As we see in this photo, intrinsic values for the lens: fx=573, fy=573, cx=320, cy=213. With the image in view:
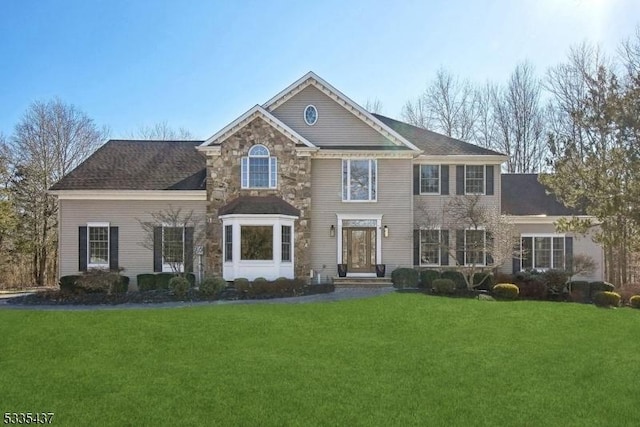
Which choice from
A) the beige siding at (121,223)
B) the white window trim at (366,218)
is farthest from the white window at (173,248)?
the white window trim at (366,218)

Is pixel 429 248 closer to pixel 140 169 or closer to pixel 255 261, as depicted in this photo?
pixel 255 261

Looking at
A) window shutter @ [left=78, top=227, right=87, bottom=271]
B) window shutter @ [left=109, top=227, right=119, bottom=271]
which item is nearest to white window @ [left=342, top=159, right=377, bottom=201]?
window shutter @ [left=109, top=227, right=119, bottom=271]

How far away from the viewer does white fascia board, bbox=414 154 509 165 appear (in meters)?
24.2

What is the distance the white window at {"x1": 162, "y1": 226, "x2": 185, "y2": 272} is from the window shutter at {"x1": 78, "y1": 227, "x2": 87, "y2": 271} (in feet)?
10.9

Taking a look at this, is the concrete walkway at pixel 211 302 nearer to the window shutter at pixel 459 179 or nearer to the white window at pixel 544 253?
the window shutter at pixel 459 179

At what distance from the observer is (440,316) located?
1457 centimetres

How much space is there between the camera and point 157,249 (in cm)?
2369

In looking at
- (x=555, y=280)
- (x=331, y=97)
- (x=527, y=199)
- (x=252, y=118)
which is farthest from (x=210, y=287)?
(x=527, y=199)

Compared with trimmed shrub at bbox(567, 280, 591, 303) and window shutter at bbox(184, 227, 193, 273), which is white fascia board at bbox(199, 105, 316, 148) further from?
trimmed shrub at bbox(567, 280, 591, 303)

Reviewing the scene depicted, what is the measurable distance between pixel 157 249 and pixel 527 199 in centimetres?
1697

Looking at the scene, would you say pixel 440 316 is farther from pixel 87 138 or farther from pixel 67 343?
pixel 87 138

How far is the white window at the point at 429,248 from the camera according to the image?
24219mm

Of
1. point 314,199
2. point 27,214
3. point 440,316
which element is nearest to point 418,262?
point 314,199

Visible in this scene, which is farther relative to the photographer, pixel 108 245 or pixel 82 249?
pixel 108 245
